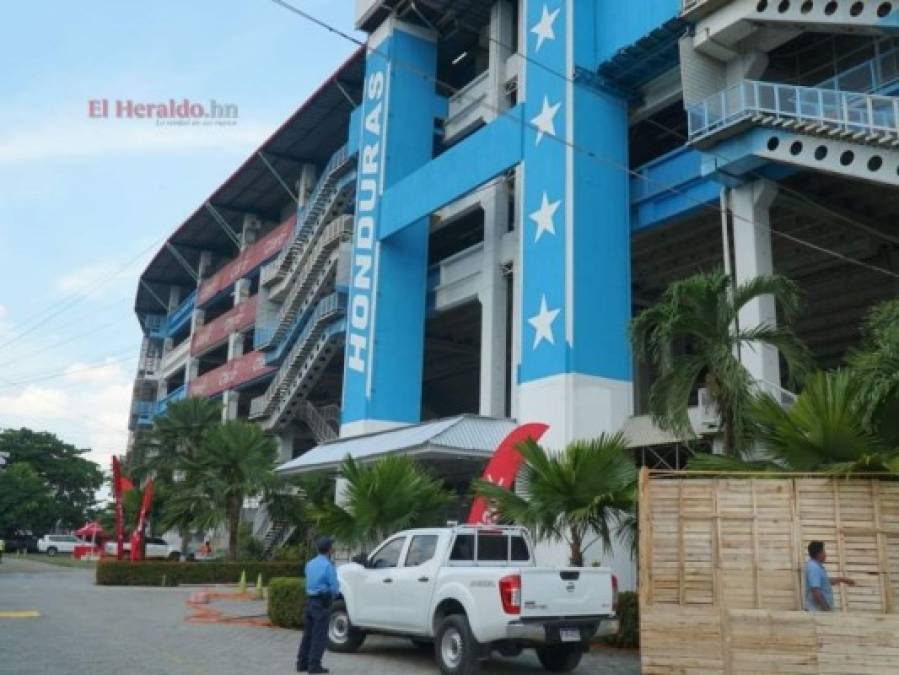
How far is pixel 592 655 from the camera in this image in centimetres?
1364

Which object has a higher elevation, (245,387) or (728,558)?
(245,387)

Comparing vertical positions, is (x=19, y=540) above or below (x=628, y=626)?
above

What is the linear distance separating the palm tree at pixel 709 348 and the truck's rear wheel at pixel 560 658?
12.6 feet

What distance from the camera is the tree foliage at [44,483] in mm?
71250

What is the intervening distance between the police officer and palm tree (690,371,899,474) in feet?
20.4

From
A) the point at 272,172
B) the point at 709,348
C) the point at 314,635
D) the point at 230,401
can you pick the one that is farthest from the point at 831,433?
the point at 230,401

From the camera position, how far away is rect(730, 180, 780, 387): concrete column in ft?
62.3


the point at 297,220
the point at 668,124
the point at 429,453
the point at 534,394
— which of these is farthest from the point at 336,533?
the point at 297,220

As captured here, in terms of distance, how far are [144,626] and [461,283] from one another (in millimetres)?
16906

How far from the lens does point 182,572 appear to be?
31734 millimetres

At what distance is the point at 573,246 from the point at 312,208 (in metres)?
21.2

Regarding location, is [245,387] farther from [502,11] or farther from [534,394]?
[534,394]

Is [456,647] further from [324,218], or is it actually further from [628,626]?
[324,218]

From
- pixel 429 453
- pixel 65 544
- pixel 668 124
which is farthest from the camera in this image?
pixel 65 544
